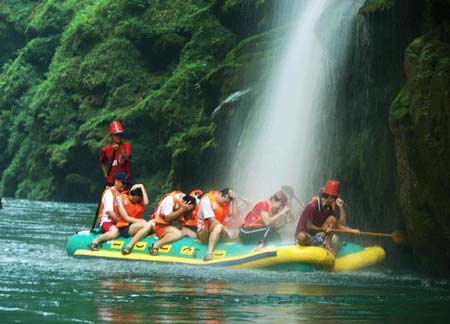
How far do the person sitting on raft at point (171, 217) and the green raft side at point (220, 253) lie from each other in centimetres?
11

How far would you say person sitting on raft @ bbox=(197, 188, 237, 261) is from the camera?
58.2 ft

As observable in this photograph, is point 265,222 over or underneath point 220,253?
over

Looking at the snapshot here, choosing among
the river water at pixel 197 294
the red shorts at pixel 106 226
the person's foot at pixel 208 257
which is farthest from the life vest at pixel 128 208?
the person's foot at pixel 208 257

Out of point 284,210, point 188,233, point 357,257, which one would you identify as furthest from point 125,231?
point 357,257

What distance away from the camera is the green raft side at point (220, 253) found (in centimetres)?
1661

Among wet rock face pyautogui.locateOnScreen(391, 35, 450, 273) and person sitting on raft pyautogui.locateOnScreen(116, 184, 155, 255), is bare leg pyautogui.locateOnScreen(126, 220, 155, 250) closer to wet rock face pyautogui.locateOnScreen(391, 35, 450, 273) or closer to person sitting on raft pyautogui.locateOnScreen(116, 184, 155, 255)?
person sitting on raft pyautogui.locateOnScreen(116, 184, 155, 255)

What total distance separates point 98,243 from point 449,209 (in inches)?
245

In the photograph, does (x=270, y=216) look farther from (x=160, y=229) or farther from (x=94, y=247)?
(x=94, y=247)

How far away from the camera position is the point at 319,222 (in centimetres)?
1684

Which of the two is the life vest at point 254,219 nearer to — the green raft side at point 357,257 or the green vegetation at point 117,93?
the green raft side at point 357,257

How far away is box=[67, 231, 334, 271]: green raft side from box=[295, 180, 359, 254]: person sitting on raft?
227 mm

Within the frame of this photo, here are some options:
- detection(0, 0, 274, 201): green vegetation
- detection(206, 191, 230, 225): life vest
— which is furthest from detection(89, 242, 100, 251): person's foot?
detection(0, 0, 274, 201): green vegetation

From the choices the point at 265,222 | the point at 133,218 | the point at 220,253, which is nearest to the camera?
the point at 265,222

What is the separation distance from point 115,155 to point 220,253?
9.63 feet
